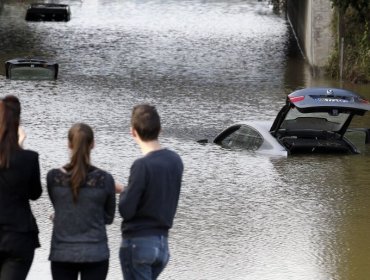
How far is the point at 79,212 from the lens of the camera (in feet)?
24.8

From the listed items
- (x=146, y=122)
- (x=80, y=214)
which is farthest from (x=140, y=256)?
(x=146, y=122)

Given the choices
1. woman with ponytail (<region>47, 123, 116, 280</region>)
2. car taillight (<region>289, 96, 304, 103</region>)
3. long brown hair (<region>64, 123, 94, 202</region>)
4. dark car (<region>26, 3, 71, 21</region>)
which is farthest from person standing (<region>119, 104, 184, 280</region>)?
dark car (<region>26, 3, 71, 21</region>)

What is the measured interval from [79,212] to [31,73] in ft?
88.5

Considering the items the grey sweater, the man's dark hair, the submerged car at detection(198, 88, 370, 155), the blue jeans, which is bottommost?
the submerged car at detection(198, 88, 370, 155)

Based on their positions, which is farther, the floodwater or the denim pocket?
the floodwater

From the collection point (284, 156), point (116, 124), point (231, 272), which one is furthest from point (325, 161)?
point (231, 272)

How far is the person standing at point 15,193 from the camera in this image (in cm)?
775

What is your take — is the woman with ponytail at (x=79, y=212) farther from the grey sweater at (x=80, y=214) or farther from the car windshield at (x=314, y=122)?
the car windshield at (x=314, y=122)

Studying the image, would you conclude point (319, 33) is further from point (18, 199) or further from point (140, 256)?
point (140, 256)

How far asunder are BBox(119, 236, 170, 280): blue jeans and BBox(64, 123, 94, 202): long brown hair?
479 millimetres

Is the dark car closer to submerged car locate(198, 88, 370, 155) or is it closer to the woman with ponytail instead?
submerged car locate(198, 88, 370, 155)

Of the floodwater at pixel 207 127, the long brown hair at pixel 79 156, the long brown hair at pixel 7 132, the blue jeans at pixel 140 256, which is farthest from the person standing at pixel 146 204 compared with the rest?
the floodwater at pixel 207 127

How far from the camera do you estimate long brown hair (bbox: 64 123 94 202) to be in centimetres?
750

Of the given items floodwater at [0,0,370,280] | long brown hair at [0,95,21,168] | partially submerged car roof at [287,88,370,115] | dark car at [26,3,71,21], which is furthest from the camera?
dark car at [26,3,71,21]
